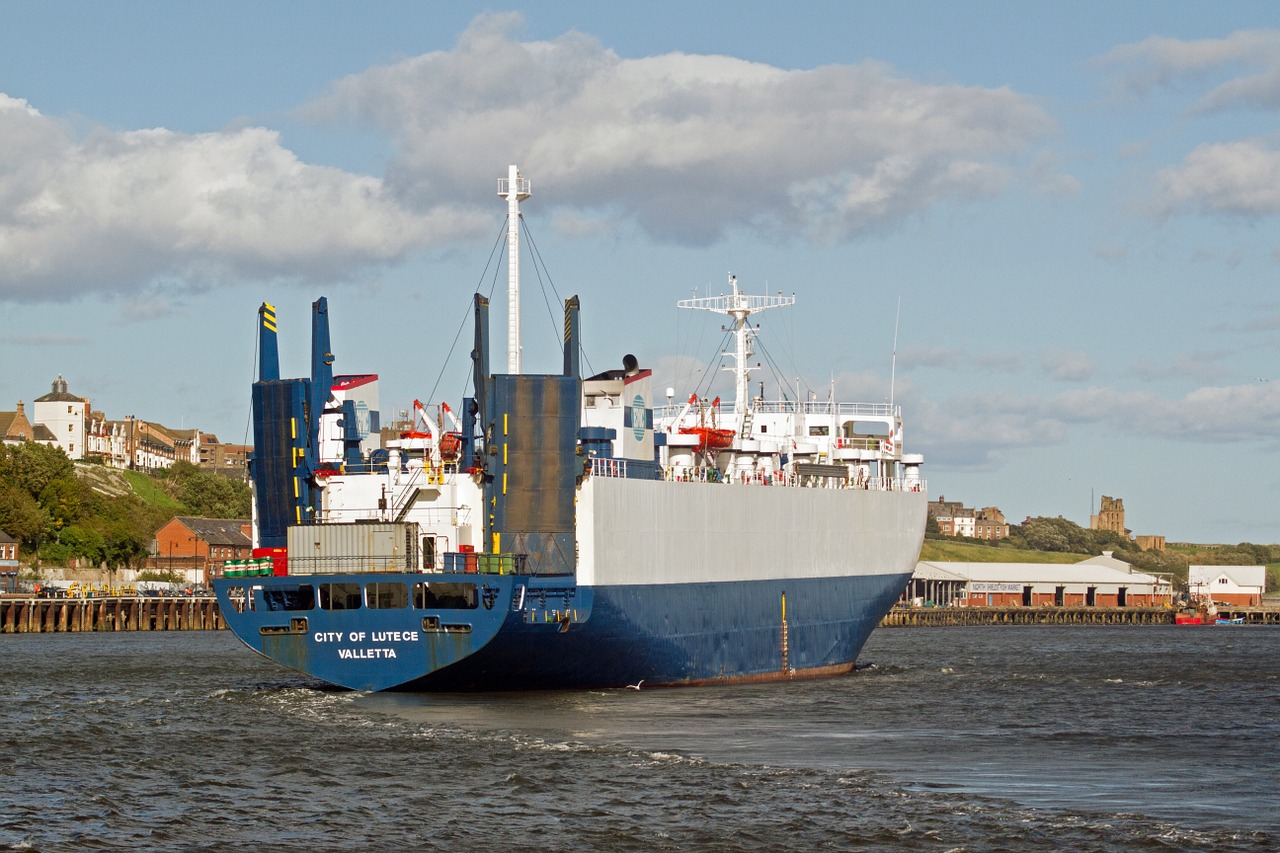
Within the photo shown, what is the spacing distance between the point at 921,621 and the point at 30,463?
68.1 meters

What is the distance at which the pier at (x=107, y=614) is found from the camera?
90375 mm

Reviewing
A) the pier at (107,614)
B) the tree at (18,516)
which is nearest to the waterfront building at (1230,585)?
the pier at (107,614)

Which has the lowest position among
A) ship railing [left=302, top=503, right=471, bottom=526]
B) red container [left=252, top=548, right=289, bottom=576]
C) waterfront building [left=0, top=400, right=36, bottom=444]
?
red container [left=252, top=548, right=289, bottom=576]

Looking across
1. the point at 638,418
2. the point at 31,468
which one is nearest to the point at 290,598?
the point at 638,418

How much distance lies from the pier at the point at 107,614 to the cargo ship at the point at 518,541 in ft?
171

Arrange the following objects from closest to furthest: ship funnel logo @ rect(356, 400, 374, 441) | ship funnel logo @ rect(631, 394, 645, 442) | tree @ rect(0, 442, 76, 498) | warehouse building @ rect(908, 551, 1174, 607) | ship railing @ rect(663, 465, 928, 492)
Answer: ship funnel logo @ rect(631, 394, 645, 442) < ship funnel logo @ rect(356, 400, 374, 441) < ship railing @ rect(663, 465, 928, 492) < tree @ rect(0, 442, 76, 498) < warehouse building @ rect(908, 551, 1174, 607)

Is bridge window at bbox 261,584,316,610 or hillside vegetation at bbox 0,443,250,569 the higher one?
hillside vegetation at bbox 0,443,250,569

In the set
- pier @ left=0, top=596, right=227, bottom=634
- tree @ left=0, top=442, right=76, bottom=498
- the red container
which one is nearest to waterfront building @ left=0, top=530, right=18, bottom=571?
tree @ left=0, top=442, right=76, bottom=498

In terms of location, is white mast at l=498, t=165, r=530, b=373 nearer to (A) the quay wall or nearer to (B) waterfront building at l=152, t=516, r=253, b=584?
(A) the quay wall

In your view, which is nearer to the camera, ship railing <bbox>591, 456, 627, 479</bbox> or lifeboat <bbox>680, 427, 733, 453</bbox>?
ship railing <bbox>591, 456, 627, 479</bbox>

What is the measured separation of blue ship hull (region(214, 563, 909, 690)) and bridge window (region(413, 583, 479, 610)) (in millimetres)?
189

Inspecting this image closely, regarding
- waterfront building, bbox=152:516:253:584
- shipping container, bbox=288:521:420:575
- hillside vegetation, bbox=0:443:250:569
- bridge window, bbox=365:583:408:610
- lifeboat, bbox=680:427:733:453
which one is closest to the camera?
bridge window, bbox=365:583:408:610

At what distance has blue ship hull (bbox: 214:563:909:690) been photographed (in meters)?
35.7

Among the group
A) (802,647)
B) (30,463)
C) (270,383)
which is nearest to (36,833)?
(270,383)
